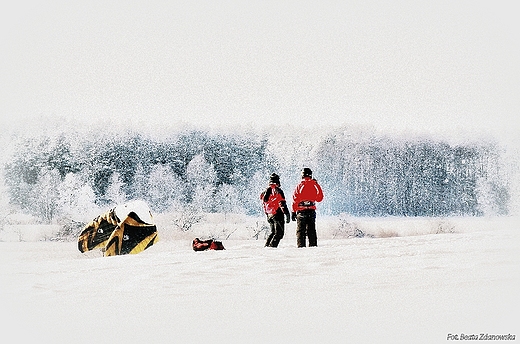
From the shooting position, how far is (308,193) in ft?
36.7

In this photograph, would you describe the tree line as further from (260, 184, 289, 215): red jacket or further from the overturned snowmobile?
the overturned snowmobile

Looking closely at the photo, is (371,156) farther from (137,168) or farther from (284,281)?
(284,281)

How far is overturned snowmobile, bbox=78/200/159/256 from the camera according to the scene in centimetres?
1139

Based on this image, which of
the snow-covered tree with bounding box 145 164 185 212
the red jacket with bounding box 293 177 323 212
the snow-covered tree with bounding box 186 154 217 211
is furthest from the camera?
the snow-covered tree with bounding box 186 154 217 211

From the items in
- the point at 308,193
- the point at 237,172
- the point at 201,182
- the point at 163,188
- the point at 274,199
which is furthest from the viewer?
the point at 201,182

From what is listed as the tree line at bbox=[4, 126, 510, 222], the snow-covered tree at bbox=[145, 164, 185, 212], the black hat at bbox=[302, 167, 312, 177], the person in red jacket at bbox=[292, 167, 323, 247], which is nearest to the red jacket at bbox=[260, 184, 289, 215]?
the person in red jacket at bbox=[292, 167, 323, 247]

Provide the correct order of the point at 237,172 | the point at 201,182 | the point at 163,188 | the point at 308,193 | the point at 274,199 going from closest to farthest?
the point at 308,193, the point at 274,199, the point at 237,172, the point at 163,188, the point at 201,182

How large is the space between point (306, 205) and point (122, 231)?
3321 millimetres

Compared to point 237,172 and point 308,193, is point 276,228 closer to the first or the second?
point 308,193

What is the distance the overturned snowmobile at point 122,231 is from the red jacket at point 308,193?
280 cm

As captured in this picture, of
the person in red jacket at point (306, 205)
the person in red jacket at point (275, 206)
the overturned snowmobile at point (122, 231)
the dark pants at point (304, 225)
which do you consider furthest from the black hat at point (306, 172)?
the overturned snowmobile at point (122, 231)

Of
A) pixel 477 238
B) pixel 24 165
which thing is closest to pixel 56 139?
pixel 24 165

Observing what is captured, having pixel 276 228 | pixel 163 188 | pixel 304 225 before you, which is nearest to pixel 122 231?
pixel 276 228

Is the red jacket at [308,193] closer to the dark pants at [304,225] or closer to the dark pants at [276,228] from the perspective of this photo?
the dark pants at [304,225]
